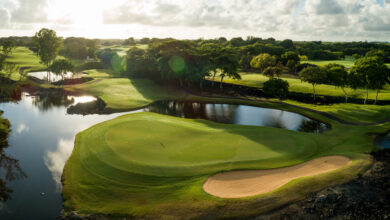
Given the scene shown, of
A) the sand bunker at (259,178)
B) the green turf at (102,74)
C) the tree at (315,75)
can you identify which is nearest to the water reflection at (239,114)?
the tree at (315,75)

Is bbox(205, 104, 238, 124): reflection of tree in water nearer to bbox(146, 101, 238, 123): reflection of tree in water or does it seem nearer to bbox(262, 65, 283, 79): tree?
bbox(146, 101, 238, 123): reflection of tree in water

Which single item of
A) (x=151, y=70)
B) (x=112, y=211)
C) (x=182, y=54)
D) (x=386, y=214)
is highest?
(x=182, y=54)

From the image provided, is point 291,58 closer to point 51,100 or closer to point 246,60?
point 246,60

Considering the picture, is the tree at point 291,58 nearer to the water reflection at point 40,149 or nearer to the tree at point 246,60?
the tree at point 246,60

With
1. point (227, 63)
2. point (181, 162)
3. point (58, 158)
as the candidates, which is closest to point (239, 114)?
point (181, 162)

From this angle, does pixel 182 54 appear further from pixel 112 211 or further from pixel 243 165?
pixel 112 211

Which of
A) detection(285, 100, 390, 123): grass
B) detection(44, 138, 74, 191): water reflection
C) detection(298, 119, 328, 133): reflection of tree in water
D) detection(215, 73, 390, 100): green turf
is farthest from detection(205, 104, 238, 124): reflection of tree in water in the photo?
detection(215, 73, 390, 100): green turf

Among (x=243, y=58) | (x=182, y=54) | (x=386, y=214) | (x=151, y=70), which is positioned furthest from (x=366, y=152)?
(x=243, y=58)
